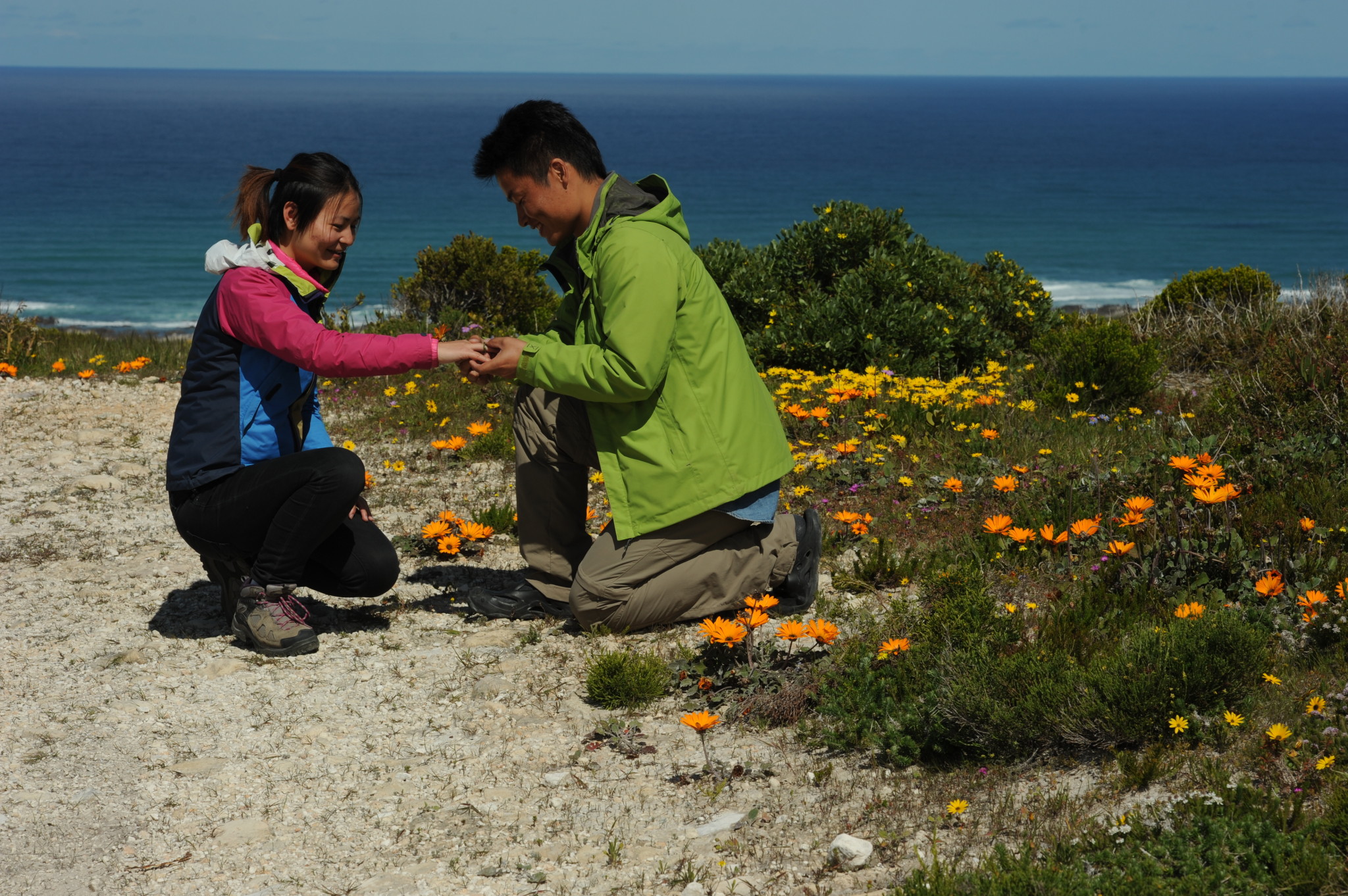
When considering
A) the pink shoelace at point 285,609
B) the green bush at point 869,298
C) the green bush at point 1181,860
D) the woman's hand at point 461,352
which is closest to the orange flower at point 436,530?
the pink shoelace at point 285,609

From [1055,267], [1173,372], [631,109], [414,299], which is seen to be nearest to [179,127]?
[631,109]

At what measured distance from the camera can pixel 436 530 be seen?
539cm

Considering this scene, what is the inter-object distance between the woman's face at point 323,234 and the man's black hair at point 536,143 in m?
0.58

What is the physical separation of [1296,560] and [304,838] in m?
3.52

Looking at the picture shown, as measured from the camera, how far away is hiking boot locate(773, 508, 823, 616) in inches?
181

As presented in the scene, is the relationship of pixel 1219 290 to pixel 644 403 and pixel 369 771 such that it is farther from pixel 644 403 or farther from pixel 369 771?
pixel 369 771

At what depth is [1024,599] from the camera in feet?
14.4

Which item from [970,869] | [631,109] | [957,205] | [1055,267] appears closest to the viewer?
[970,869]

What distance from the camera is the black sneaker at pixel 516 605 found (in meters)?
4.79

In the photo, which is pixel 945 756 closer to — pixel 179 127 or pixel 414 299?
pixel 414 299

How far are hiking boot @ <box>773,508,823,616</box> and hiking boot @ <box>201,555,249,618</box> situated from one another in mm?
2277

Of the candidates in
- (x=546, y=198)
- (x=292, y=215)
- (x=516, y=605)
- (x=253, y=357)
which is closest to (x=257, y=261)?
(x=292, y=215)

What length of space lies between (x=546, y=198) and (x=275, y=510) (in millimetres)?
1670

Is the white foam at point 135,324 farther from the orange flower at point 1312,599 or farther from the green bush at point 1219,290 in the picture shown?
the orange flower at point 1312,599
